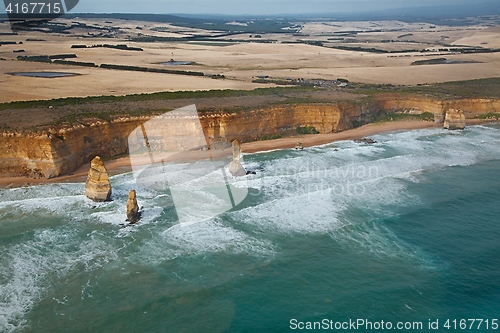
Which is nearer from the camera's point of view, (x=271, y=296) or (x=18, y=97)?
(x=271, y=296)

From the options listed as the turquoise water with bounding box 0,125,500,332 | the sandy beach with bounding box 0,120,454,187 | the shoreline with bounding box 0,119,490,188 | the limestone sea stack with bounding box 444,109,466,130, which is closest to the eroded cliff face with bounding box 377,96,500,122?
the shoreline with bounding box 0,119,490,188

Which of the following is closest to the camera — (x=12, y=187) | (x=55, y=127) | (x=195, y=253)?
(x=195, y=253)

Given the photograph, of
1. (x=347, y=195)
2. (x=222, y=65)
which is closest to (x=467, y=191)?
(x=347, y=195)

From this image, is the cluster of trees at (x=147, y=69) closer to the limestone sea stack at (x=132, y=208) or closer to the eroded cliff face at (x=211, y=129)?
the eroded cliff face at (x=211, y=129)

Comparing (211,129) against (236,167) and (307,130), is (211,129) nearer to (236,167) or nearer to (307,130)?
(236,167)

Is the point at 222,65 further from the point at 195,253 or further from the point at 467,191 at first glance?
the point at 195,253

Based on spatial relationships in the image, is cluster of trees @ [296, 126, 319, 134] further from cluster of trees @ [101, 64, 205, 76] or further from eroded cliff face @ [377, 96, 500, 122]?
cluster of trees @ [101, 64, 205, 76]

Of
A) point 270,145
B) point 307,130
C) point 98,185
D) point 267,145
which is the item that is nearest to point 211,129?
point 267,145

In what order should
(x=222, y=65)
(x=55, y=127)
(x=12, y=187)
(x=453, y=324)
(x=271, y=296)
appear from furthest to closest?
1. (x=222, y=65)
2. (x=55, y=127)
3. (x=12, y=187)
4. (x=271, y=296)
5. (x=453, y=324)

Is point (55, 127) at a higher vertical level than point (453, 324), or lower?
higher
